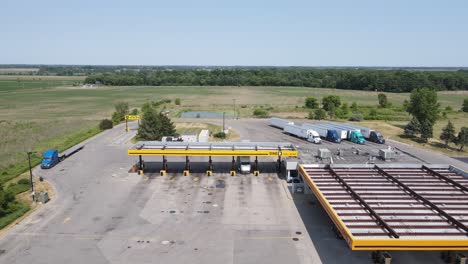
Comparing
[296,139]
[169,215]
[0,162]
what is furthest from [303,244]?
[0,162]

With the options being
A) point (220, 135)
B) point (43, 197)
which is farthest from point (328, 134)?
point (43, 197)

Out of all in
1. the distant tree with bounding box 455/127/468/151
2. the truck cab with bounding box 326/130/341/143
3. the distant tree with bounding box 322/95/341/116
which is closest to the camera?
the distant tree with bounding box 455/127/468/151

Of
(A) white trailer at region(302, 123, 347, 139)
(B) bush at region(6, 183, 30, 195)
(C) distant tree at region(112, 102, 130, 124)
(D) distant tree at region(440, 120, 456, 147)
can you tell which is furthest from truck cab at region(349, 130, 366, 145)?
(C) distant tree at region(112, 102, 130, 124)

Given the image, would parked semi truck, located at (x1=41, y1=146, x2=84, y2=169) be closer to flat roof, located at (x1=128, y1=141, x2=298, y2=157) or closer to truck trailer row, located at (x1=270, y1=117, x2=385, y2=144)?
flat roof, located at (x1=128, y1=141, x2=298, y2=157)

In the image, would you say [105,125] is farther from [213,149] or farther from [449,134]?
[449,134]

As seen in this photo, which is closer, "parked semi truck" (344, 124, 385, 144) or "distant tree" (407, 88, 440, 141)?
"parked semi truck" (344, 124, 385, 144)

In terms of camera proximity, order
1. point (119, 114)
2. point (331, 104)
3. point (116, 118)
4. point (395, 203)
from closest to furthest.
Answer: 1. point (395, 203)
2. point (116, 118)
3. point (119, 114)
4. point (331, 104)
